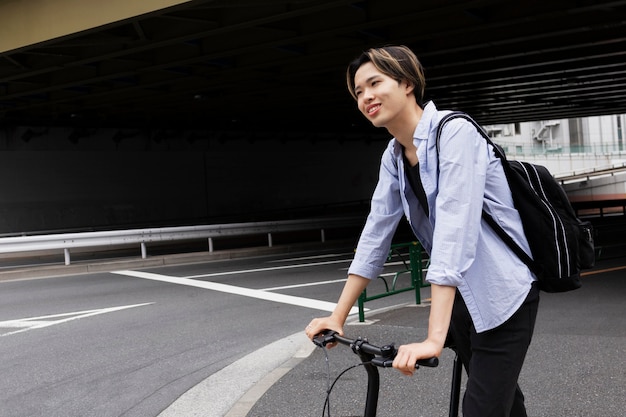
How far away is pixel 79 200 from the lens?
28.4 metres

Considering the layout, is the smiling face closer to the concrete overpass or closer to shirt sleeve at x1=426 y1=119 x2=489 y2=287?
shirt sleeve at x1=426 y1=119 x2=489 y2=287

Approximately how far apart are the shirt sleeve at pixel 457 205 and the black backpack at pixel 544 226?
0.08m

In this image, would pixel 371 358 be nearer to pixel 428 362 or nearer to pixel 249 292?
pixel 428 362

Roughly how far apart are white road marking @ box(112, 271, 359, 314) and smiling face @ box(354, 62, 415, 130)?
22.6 feet

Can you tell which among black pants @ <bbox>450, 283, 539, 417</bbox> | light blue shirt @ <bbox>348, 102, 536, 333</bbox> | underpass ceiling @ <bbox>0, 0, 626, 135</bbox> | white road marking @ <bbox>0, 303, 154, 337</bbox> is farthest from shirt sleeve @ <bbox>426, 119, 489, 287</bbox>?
underpass ceiling @ <bbox>0, 0, 626, 135</bbox>

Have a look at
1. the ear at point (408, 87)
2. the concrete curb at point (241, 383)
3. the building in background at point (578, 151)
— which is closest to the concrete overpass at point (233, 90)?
the concrete curb at point (241, 383)

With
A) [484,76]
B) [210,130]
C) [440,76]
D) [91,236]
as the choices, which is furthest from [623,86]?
[91,236]

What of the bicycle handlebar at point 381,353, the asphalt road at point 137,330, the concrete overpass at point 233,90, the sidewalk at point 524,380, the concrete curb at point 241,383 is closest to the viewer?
the bicycle handlebar at point 381,353

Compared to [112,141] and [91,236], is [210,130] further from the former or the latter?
[91,236]

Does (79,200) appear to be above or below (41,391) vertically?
above

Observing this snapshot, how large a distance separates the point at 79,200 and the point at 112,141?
3.09 m

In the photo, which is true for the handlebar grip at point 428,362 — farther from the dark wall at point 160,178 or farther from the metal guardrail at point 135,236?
the dark wall at point 160,178

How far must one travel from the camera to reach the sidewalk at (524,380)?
4637 mm

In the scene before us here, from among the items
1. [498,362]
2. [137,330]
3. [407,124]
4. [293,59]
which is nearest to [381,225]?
[407,124]
